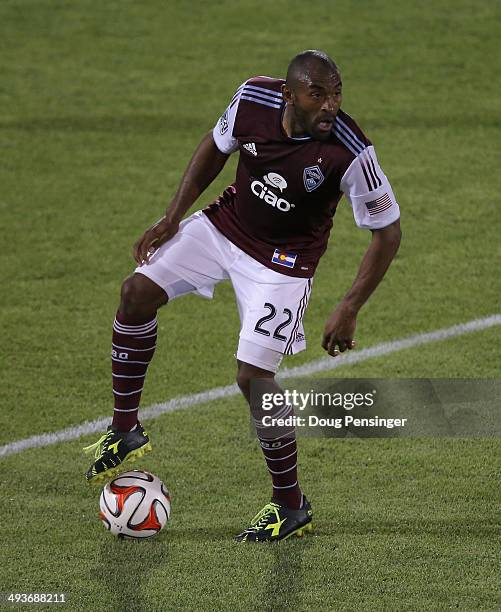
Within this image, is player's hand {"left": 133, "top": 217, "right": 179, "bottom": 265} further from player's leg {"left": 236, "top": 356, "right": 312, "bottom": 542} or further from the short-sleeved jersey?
player's leg {"left": 236, "top": 356, "right": 312, "bottom": 542}

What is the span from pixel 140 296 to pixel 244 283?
48 centimetres

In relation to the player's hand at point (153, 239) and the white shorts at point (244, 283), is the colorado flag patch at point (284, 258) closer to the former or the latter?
the white shorts at point (244, 283)

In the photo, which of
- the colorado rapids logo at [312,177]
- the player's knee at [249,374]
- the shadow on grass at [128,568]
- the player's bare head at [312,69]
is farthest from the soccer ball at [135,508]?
Answer: the player's bare head at [312,69]

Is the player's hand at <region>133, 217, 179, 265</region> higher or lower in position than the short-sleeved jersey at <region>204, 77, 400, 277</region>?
lower

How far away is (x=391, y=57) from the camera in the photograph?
12578mm

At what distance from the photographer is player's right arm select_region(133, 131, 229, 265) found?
5984mm

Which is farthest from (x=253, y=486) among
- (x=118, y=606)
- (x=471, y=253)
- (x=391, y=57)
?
(x=391, y=57)

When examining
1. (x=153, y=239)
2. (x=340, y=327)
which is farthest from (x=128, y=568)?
(x=153, y=239)

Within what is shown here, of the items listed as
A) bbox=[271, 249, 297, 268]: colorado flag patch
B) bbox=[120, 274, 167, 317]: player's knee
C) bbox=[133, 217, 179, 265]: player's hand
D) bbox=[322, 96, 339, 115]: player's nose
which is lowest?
bbox=[120, 274, 167, 317]: player's knee

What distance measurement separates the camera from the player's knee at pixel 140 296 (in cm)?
589

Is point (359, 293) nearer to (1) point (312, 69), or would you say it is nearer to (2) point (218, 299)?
(1) point (312, 69)

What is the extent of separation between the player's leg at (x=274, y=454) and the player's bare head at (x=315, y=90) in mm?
1021

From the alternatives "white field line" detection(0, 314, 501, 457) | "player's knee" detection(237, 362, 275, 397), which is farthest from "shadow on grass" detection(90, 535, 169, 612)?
"white field line" detection(0, 314, 501, 457)

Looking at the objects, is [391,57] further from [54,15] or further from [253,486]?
[253,486]
